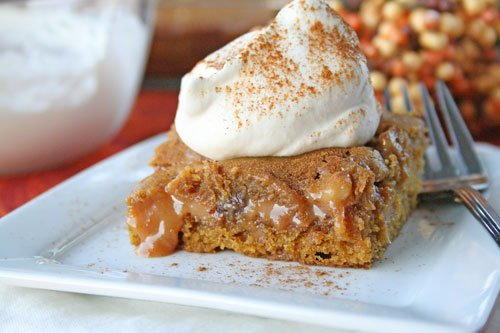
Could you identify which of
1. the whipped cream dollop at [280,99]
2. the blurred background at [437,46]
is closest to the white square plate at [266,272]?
the whipped cream dollop at [280,99]

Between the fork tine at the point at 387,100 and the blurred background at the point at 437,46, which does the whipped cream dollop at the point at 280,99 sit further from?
the blurred background at the point at 437,46

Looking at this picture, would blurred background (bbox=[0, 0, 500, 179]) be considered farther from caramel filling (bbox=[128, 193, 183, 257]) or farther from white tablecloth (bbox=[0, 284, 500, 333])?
white tablecloth (bbox=[0, 284, 500, 333])

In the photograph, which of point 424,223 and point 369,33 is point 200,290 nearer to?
point 424,223

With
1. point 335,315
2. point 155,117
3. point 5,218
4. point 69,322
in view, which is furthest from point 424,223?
point 155,117

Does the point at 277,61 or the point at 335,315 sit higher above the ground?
the point at 277,61

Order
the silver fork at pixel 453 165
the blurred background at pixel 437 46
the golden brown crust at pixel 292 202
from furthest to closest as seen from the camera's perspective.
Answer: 1. the blurred background at pixel 437 46
2. the silver fork at pixel 453 165
3. the golden brown crust at pixel 292 202

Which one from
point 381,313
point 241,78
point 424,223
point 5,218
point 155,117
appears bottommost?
point 155,117

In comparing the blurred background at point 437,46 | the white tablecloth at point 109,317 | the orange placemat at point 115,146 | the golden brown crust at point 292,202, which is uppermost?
the blurred background at point 437,46
